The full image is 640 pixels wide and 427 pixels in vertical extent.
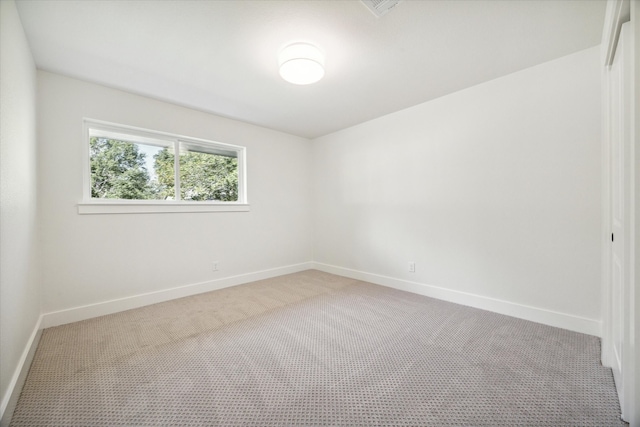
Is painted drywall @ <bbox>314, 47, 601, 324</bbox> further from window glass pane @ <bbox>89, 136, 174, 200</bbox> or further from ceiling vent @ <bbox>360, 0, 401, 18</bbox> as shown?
window glass pane @ <bbox>89, 136, 174, 200</bbox>

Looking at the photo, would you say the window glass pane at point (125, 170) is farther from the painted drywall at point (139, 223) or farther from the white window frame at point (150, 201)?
the painted drywall at point (139, 223)

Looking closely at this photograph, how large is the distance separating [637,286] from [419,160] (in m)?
2.33

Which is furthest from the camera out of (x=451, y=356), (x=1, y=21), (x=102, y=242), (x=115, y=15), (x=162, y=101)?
(x=162, y=101)

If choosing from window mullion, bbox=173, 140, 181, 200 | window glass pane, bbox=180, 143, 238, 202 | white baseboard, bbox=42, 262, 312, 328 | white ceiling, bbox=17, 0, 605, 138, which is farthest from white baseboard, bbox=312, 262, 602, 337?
window mullion, bbox=173, 140, 181, 200

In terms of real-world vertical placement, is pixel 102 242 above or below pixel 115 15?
below

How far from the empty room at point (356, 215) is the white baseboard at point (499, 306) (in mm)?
18

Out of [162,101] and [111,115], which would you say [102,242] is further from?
[162,101]

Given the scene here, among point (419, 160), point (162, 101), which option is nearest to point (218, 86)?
point (162, 101)

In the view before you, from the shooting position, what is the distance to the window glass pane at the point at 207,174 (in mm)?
3379

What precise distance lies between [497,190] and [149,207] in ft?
12.6

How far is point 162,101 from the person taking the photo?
307 centimetres

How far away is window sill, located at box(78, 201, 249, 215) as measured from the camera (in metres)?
2.61

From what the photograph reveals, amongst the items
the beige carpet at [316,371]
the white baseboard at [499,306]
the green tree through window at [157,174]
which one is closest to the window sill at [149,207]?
the green tree through window at [157,174]

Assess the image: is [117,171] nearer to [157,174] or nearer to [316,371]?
[157,174]
